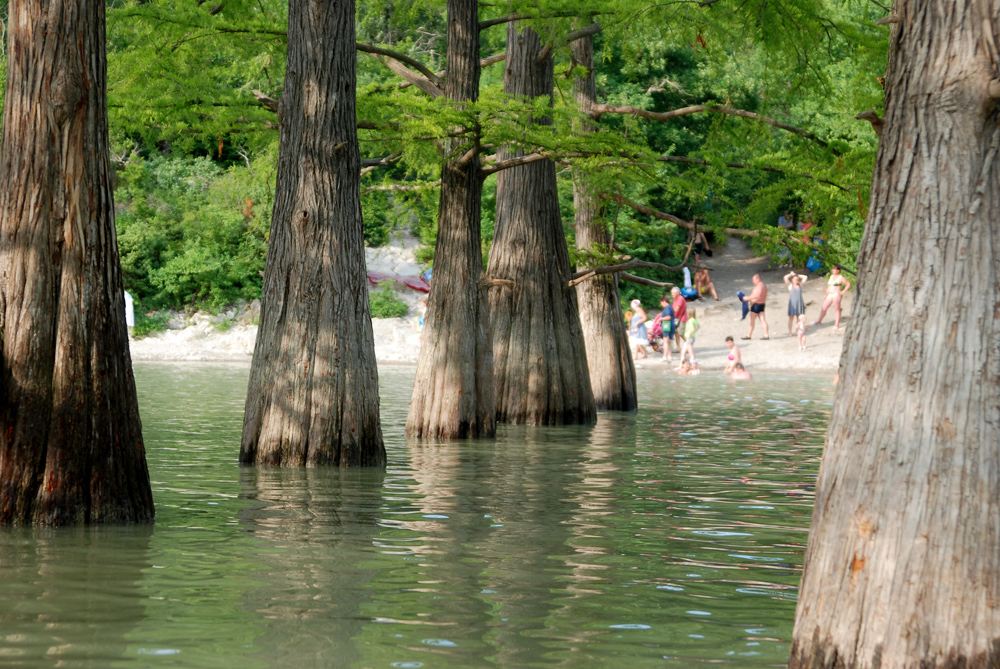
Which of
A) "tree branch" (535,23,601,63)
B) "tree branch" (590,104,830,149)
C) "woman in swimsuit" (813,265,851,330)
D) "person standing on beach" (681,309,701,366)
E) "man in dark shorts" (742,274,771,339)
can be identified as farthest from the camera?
"woman in swimsuit" (813,265,851,330)

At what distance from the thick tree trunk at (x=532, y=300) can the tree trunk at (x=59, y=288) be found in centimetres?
1011

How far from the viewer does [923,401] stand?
5.38 m

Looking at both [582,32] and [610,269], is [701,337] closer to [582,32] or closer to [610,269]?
[610,269]

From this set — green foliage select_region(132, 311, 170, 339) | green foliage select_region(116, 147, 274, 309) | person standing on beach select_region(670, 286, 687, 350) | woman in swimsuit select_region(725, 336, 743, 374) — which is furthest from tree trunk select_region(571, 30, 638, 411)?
green foliage select_region(132, 311, 170, 339)

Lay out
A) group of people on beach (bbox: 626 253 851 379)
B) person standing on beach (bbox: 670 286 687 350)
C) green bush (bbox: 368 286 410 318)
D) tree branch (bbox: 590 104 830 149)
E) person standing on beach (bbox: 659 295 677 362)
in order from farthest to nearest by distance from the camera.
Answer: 1. green bush (bbox: 368 286 410 318)
2. person standing on beach (bbox: 659 295 677 362)
3. person standing on beach (bbox: 670 286 687 350)
4. group of people on beach (bbox: 626 253 851 379)
5. tree branch (bbox: 590 104 830 149)

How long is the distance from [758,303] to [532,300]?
1719cm

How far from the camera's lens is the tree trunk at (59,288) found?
8.77 m

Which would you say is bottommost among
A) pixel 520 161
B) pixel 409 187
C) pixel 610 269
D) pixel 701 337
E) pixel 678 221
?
pixel 701 337

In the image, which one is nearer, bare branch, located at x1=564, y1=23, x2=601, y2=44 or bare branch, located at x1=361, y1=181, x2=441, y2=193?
bare branch, located at x1=564, y1=23, x2=601, y2=44

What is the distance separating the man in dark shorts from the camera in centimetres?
3488

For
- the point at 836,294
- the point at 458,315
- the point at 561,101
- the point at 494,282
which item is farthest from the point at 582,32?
the point at 836,294

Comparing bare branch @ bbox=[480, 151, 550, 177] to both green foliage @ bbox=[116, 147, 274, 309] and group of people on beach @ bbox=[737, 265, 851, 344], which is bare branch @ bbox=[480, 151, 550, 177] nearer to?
group of people on beach @ bbox=[737, 265, 851, 344]

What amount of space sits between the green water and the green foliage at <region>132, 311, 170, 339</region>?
23891mm

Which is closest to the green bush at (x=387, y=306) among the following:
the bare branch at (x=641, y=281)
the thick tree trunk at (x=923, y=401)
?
the bare branch at (x=641, y=281)
